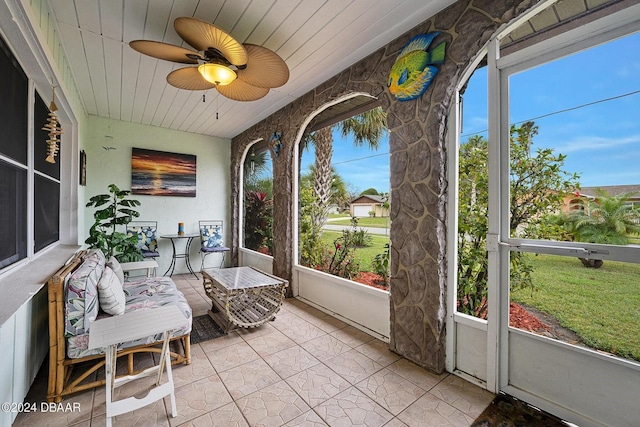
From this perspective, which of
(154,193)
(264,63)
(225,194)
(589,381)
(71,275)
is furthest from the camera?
(225,194)

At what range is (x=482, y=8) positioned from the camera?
174cm

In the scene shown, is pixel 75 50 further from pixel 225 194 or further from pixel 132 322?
pixel 225 194

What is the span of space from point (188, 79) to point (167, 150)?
124 inches

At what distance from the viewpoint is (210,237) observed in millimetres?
5016

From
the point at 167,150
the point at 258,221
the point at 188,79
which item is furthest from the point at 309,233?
the point at 167,150

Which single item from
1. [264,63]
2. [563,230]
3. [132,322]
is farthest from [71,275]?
[563,230]

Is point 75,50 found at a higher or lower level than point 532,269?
higher

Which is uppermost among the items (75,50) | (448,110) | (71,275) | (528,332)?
(75,50)

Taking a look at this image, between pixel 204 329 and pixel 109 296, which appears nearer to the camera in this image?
pixel 109 296

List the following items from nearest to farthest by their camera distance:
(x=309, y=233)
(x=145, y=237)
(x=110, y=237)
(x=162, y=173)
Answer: (x=110, y=237)
(x=309, y=233)
(x=145, y=237)
(x=162, y=173)

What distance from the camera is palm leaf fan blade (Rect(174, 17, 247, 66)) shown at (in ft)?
5.20

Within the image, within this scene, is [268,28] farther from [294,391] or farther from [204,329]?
[204,329]

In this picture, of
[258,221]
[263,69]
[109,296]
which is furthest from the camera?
[258,221]

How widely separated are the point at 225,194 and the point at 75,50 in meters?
3.28
